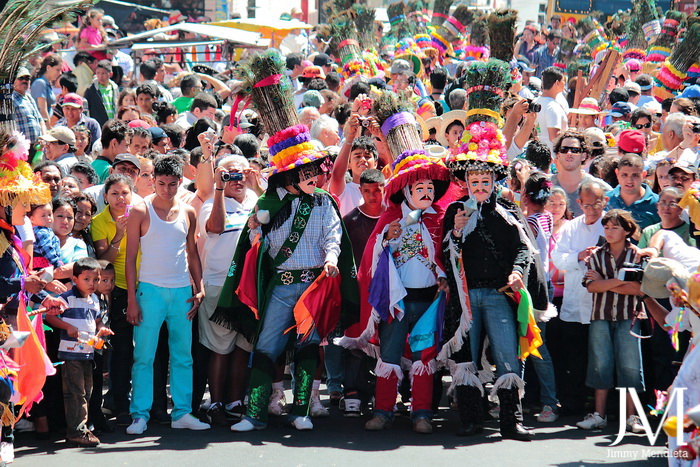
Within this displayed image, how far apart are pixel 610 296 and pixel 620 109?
5.84 metres

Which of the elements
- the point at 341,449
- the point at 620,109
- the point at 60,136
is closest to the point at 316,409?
the point at 341,449

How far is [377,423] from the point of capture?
261 inches

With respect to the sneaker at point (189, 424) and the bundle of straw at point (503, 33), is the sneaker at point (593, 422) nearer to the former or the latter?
the sneaker at point (189, 424)

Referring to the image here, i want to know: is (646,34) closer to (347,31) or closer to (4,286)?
(347,31)

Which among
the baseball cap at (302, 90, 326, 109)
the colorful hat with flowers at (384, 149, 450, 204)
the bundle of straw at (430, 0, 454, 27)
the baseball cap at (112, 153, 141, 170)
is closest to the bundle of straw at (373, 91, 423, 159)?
the colorful hat with flowers at (384, 149, 450, 204)

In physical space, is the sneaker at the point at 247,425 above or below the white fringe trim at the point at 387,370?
below

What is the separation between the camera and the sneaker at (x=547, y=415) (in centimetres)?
690

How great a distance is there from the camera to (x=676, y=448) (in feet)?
16.0

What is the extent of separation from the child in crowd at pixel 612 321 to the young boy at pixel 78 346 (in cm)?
332

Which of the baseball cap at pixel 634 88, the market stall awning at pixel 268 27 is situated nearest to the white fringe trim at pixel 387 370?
the baseball cap at pixel 634 88

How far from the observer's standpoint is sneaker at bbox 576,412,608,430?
22.0 ft

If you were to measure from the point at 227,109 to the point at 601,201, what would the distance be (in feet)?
24.5

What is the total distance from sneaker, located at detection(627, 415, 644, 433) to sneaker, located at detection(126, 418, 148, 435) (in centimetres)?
326

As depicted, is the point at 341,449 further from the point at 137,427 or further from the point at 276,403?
the point at 137,427
